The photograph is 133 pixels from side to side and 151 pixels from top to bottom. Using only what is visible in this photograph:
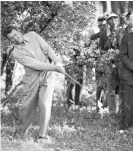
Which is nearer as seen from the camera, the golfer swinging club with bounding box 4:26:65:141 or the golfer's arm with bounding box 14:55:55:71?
the golfer's arm with bounding box 14:55:55:71

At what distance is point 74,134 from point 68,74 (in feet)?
4.64

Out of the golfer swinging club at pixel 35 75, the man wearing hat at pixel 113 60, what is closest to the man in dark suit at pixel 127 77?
the man wearing hat at pixel 113 60

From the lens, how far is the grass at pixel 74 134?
15.1 feet

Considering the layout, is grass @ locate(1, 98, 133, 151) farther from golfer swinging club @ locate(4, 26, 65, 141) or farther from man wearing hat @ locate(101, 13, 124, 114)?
man wearing hat @ locate(101, 13, 124, 114)

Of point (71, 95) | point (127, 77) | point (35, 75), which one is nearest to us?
point (35, 75)

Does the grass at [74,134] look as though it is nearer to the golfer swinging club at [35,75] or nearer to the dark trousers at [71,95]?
the golfer swinging club at [35,75]

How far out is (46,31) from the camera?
20.3ft

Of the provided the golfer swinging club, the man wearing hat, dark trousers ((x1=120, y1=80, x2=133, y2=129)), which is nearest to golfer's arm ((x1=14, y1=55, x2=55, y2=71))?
the golfer swinging club

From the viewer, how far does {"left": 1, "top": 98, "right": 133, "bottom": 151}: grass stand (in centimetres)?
461

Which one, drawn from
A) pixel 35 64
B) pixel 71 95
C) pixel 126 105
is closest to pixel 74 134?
pixel 126 105

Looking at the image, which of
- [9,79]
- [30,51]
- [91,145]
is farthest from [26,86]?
[9,79]

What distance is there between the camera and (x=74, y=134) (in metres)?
5.12

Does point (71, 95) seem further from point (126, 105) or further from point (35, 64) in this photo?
point (35, 64)

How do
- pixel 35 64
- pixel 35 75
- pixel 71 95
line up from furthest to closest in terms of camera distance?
pixel 71 95, pixel 35 75, pixel 35 64
